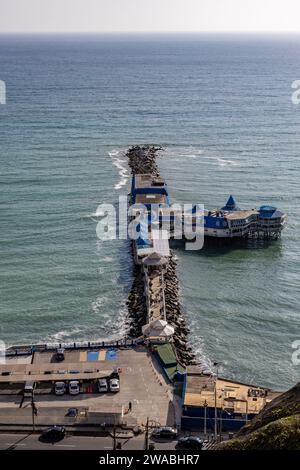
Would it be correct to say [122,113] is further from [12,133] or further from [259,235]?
[259,235]

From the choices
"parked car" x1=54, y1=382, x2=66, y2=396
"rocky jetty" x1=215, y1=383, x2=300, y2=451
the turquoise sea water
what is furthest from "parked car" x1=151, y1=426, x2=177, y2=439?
the turquoise sea water

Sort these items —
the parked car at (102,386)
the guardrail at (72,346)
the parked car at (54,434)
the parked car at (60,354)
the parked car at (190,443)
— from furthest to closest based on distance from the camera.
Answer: the guardrail at (72,346)
the parked car at (60,354)
the parked car at (102,386)
the parked car at (54,434)
the parked car at (190,443)

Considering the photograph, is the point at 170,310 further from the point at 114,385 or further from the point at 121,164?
the point at 121,164

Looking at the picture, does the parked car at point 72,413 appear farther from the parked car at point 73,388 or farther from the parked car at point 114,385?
the parked car at point 114,385

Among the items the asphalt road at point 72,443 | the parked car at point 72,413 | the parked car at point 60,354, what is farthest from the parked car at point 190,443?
the parked car at point 60,354

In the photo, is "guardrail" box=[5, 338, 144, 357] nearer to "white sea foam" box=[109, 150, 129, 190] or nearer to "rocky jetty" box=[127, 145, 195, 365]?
"rocky jetty" box=[127, 145, 195, 365]

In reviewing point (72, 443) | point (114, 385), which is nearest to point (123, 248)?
point (114, 385)
